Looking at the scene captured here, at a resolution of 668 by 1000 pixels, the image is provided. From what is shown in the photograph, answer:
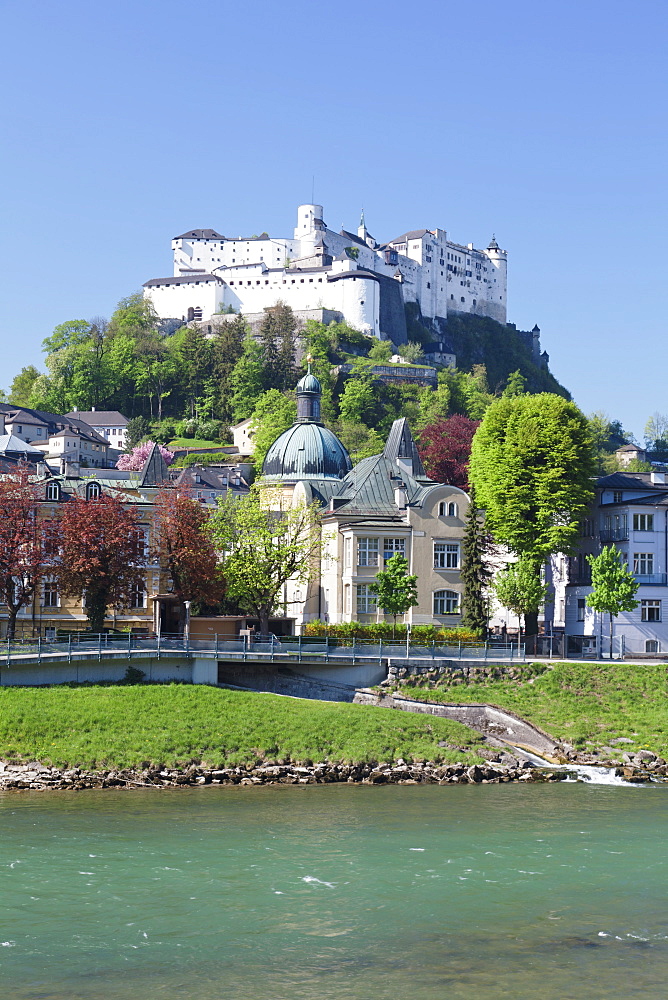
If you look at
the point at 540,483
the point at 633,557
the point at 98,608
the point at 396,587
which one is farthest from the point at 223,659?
the point at 633,557

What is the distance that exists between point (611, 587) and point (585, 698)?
972 cm

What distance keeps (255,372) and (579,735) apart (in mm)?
114620

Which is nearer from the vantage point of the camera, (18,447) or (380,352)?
(18,447)

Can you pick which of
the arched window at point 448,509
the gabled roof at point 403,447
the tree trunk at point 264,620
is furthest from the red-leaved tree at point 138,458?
the tree trunk at point 264,620

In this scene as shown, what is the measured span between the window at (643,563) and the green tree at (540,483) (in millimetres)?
3341

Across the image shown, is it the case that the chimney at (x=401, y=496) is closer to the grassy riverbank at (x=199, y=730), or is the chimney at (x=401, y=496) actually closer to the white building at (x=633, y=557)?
the white building at (x=633, y=557)

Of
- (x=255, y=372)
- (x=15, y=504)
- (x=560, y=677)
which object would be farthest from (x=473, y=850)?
(x=255, y=372)

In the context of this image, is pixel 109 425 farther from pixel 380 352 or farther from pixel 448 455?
pixel 448 455

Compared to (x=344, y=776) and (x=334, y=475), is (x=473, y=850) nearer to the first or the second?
(x=344, y=776)

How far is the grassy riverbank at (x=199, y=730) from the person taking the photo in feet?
138

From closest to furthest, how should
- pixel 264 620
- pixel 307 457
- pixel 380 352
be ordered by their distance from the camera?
pixel 264 620 < pixel 307 457 < pixel 380 352

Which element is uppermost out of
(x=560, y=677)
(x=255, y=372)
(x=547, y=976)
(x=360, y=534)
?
(x=255, y=372)

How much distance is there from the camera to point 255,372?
A: 15625 cm

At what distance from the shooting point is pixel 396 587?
192ft
